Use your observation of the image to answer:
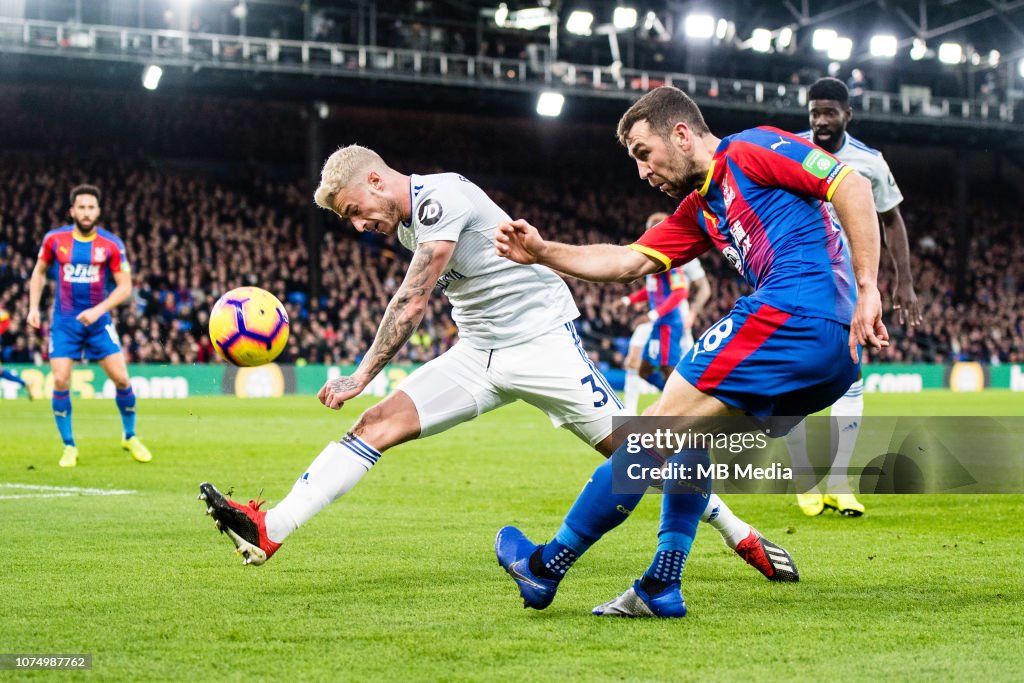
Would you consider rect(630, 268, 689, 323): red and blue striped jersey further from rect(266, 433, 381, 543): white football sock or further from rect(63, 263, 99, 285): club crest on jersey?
rect(266, 433, 381, 543): white football sock

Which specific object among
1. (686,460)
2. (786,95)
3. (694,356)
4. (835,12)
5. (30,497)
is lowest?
(30,497)

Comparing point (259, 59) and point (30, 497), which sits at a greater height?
point (259, 59)

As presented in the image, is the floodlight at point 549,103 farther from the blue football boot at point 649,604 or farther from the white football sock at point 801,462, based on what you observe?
the blue football boot at point 649,604

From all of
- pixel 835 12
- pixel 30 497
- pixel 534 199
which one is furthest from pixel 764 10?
→ pixel 30 497

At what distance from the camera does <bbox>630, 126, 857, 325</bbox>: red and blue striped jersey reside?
4.65 m

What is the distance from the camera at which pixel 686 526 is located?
16.1 feet

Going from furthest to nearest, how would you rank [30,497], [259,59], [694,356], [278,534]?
[259,59], [30,497], [278,534], [694,356]

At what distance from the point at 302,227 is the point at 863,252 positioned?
33073 millimetres

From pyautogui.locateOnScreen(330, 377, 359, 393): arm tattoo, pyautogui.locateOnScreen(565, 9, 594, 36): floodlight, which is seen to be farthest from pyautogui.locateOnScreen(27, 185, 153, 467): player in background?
pyautogui.locateOnScreen(565, 9, 594, 36): floodlight

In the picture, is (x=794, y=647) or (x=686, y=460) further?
(x=686, y=460)

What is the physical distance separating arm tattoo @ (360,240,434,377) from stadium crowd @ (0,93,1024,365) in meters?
22.4

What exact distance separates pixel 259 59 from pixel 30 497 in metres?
26.7

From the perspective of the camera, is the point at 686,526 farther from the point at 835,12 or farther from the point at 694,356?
the point at 835,12

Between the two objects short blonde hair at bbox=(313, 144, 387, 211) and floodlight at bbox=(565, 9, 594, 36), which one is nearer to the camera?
→ short blonde hair at bbox=(313, 144, 387, 211)
